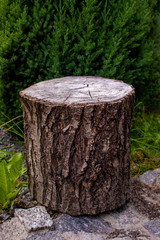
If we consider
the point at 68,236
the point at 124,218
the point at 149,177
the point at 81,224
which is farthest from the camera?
the point at 149,177

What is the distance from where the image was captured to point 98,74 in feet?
9.22

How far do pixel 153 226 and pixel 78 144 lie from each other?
2.68ft

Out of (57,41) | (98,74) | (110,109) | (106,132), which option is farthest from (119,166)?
(57,41)

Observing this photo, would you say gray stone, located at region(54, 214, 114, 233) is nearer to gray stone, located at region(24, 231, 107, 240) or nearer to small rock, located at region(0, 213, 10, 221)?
gray stone, located at region(24, 231, 107, 240)

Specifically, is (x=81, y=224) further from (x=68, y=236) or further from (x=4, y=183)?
(x=4, y=183)

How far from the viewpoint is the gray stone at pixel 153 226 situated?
1882 millimetres

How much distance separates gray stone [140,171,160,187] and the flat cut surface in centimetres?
96

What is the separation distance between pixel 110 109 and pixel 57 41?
3.91 feet

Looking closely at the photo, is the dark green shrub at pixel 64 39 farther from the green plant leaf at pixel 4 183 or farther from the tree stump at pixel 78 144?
the green plant leaf at pixel 4 183

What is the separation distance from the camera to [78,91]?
77.6 inches

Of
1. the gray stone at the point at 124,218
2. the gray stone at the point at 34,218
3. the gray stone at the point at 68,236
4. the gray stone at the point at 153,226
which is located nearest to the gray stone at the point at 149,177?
the gray stone at the point at 124,218

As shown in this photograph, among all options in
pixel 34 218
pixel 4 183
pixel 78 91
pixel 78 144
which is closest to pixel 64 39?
pixel 78 91

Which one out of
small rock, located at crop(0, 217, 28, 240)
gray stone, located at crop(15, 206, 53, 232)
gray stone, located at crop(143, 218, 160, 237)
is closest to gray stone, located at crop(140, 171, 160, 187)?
gray stone, located at crop(143, 218, 160, 237)

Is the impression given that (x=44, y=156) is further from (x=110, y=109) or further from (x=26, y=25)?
(x=26, y=25)
